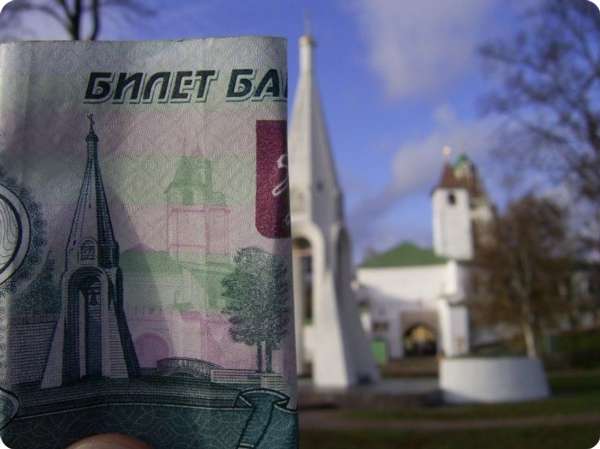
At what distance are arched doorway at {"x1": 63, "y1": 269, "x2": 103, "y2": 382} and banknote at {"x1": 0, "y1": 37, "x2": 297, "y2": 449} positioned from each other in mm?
13

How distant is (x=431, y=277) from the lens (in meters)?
41.1

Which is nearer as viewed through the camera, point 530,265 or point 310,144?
point 310,144

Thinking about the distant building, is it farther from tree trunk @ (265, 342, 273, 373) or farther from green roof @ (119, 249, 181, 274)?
green roof @ (119, 249, 181, 274)

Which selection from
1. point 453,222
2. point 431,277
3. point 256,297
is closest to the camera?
point 256,297

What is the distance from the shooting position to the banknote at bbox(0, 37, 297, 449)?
6066mm

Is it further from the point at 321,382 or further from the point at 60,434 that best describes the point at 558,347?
the point at 60,434

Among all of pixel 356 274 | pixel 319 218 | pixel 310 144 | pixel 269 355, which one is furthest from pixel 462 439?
pixel 356 274

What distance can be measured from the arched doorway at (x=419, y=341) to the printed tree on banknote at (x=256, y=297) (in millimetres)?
35130

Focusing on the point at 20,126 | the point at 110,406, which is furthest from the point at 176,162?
the point at 110,406

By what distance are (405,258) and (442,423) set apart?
30.8m

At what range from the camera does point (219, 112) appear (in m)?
A: 6.26

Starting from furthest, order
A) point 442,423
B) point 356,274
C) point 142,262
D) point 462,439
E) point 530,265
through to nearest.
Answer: point 356,274 → point 530,265 → point 442,423 → point 462,439 → point 142,262

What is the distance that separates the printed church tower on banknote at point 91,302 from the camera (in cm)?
616

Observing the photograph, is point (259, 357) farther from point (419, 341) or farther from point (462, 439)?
point (419, 341)
